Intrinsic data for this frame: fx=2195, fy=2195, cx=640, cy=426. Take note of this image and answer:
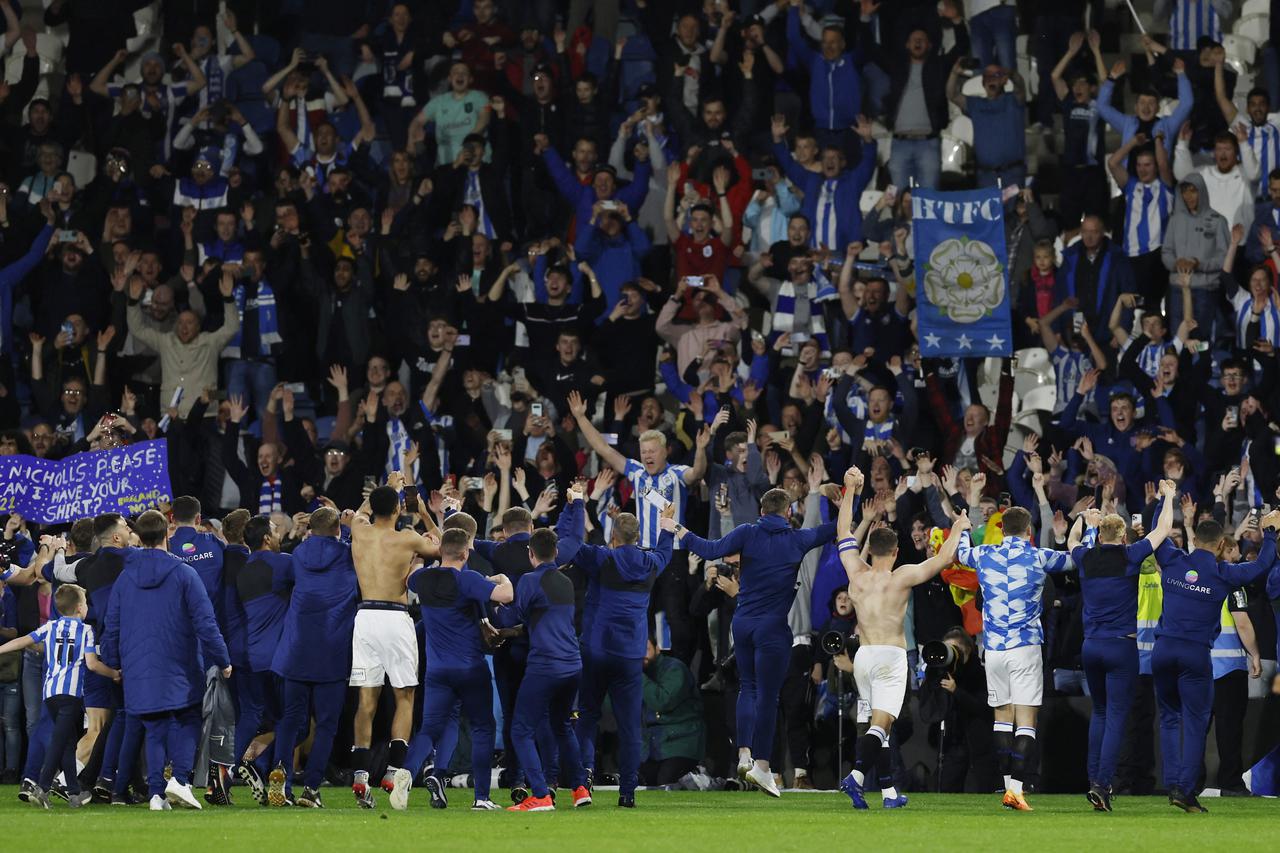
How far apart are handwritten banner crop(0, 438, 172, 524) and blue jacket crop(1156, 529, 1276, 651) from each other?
31.5ft

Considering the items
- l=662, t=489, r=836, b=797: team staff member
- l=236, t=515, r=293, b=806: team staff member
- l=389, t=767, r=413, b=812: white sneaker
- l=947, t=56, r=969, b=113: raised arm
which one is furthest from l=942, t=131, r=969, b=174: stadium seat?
l=389, t=767, r=413, b=812: white sneaker

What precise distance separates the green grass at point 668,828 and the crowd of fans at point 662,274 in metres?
3.26

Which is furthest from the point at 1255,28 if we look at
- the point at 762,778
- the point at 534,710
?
the point at 534,710

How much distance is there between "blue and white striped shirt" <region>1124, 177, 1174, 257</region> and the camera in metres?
24.8

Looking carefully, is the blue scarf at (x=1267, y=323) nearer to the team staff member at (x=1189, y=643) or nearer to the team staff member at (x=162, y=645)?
the team staff member at (x=1189, y=643)

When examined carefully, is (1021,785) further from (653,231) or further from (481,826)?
(653,231)

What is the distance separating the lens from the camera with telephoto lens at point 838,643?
60.7 feet

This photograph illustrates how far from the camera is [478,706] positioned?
16.0m

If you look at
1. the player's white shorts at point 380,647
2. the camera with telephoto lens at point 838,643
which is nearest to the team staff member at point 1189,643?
the camera with telephoto lens at point 838,643

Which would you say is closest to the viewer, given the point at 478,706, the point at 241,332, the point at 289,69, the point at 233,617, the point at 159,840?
the point at 159,840

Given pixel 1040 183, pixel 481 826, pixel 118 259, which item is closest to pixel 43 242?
pixel 118 259

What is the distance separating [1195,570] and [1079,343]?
7.47 meters

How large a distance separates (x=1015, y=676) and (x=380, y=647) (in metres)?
4.92

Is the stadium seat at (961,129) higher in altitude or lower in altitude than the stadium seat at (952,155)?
higher
